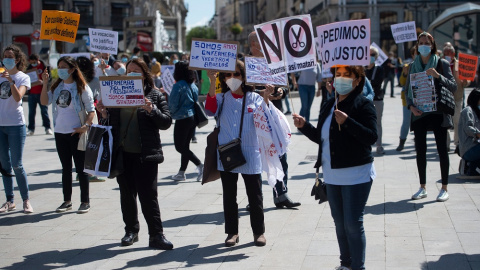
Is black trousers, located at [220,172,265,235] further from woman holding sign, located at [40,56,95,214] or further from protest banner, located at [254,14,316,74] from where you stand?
woman holding sign, located at [40,56,95,214]

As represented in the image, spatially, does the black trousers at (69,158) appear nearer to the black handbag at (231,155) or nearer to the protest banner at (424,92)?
the black handbag at (231,155)

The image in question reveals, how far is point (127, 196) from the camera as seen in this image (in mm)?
6582

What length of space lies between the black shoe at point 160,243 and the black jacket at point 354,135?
A: 2.00 meters

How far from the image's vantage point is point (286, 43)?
6.67m

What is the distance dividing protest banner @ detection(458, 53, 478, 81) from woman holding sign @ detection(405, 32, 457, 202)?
3005 millimetres

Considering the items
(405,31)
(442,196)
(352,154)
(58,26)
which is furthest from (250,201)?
(405,31)

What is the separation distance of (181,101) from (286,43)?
12.0 ft

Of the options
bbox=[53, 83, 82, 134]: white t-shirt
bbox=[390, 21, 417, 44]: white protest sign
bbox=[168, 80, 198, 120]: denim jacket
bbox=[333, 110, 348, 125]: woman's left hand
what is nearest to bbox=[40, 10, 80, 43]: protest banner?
bbox=[168, 80, 198, 120]: denim jacket

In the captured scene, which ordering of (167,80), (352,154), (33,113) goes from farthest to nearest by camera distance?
(33,113), (167,80), (352,154)

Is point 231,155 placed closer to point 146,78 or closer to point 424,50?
point 146,78

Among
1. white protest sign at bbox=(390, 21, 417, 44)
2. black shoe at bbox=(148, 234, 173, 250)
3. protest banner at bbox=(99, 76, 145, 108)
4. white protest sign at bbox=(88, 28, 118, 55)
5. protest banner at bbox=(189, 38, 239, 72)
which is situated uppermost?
white protest sign at bbox=(390, 21, 417, 44)

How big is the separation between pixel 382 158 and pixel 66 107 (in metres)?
5.77

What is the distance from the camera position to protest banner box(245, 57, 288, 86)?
251 inches

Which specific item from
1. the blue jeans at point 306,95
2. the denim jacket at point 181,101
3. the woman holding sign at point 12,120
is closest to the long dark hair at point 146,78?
the woman holding sign at point 12,120
